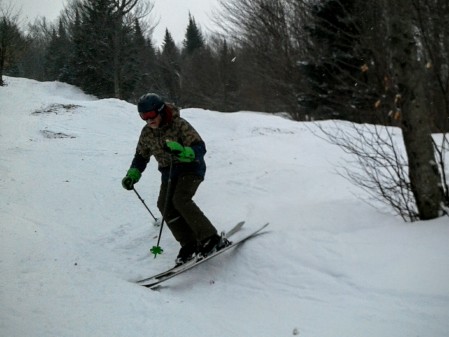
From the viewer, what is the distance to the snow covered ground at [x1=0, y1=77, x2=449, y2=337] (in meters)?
2.82

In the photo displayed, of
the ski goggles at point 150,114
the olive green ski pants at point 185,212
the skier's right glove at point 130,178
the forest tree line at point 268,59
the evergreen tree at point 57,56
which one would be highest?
the evergreen tree at point 57,56

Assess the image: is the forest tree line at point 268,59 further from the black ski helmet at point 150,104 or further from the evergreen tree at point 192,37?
the black ski helmet at point 150,104

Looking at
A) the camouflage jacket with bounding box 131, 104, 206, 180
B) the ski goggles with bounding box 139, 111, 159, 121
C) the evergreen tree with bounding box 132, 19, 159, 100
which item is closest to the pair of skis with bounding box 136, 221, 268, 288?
the camouflage jacket with bounding box 131, 104, 206, 180

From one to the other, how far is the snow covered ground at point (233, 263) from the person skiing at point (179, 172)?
30 cm

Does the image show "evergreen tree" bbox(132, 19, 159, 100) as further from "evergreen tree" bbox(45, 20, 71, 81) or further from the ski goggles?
the ski goggles

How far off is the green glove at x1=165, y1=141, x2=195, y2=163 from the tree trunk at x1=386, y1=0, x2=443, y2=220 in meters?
2.04

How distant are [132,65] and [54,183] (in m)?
23.4

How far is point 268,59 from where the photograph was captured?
20.3 metres

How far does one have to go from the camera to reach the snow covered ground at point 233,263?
282 centimetres

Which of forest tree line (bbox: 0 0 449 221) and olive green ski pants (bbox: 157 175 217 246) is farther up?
forest tree line (bbox: 0 0 449 221)

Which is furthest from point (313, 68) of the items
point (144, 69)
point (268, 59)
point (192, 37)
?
point (192, 37)

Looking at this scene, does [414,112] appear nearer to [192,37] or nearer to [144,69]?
[144,69]

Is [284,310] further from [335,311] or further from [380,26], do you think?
[380,26]

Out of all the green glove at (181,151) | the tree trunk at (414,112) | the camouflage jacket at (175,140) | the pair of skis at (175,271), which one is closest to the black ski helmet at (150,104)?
the camouflage jacket at (175,140)
